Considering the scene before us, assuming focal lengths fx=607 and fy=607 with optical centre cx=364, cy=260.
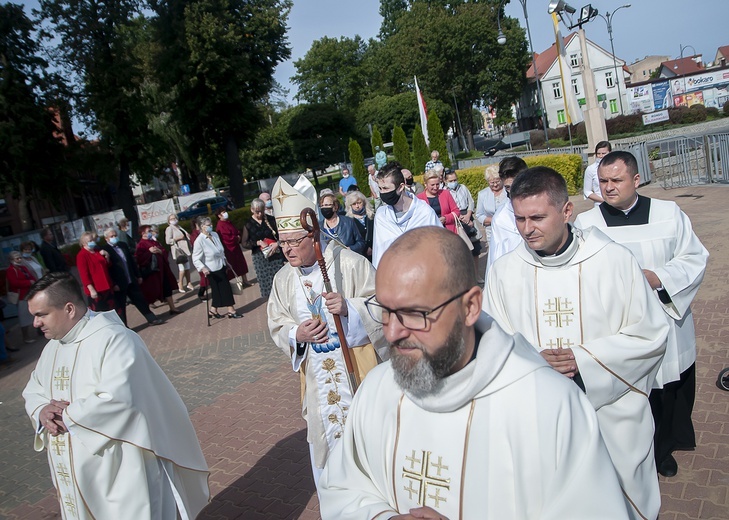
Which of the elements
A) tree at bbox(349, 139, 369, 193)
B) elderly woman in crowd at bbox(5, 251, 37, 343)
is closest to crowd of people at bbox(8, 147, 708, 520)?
elderly woman in crowd at bbox(5, 251, 37, 343)

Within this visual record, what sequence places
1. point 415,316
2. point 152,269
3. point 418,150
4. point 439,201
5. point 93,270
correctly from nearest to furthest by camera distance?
point 415,316
point 439,201
point 93,270
point 152,269
point 418,150

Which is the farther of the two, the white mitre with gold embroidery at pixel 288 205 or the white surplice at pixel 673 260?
the white mitre with gold embroidery at pixel 288 205

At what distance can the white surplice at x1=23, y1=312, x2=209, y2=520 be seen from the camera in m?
3.41

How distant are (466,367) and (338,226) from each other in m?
6.18

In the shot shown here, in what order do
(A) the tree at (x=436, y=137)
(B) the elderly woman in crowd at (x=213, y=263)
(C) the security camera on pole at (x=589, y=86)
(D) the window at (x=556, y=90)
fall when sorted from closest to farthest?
(B) the elderly woman in crowd at (x=213, y=263) < (C) the security camera on pole at (x=589, y=86) < (A) the tree at (x=436, y=137) < (D) the window at (x=556, y=90)

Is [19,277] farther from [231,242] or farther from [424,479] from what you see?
[424,479]

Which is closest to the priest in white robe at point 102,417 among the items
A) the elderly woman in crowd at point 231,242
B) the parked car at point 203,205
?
the elderly woman in crowd at point 231,242

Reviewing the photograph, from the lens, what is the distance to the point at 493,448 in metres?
1.87

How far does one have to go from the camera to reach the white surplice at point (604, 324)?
2873 millimetres

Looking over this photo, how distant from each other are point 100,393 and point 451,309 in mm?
2424

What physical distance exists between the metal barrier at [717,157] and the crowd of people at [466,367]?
1272 cm

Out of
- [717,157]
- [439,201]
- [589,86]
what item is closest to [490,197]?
[439,201]

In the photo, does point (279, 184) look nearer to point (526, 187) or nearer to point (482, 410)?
point (526, 187)

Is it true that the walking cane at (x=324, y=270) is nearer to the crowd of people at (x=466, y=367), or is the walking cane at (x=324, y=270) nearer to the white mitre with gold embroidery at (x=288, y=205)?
the crowd of people at (x=466, y=367)
